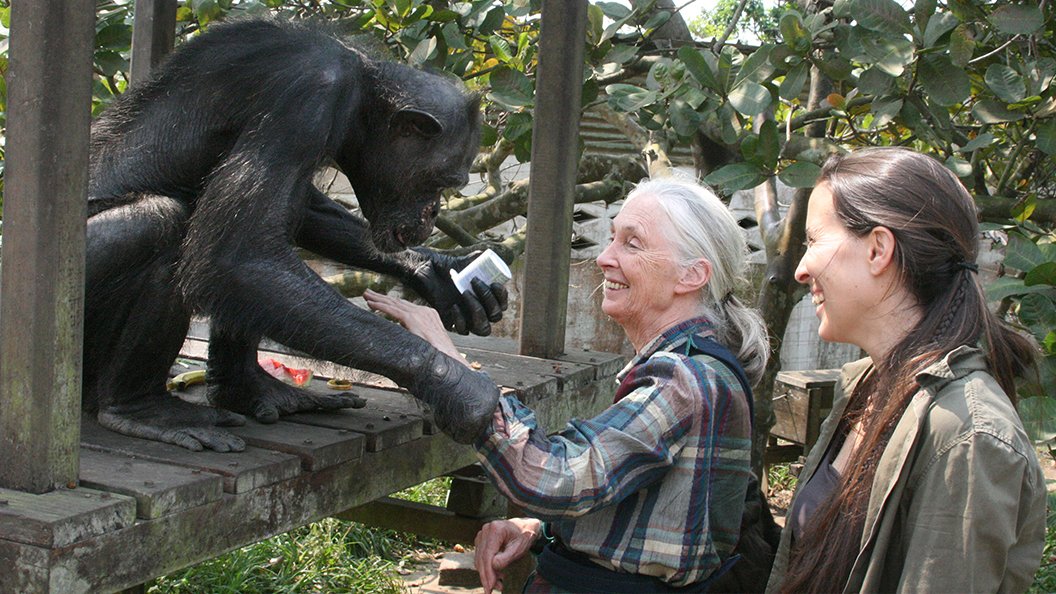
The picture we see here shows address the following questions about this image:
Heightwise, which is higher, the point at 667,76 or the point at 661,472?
the point at 667,76

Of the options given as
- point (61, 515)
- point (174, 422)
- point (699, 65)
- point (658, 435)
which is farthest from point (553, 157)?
point (61, 515)

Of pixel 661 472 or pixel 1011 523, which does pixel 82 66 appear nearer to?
pixel 661 472

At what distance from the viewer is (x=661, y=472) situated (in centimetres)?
226

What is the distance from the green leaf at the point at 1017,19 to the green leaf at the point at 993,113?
14.4 inches

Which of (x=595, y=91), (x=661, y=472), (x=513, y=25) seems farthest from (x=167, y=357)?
(x=513, y=25)

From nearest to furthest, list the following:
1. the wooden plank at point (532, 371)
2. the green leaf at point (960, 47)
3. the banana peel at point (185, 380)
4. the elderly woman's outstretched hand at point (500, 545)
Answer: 1. the elderly woman's outstretched hand at point (500, 545)
2. the banana peel at point (185, 380)
3. the green leaf at point (960, 47)
4. the wooden plank at point (532, 371)

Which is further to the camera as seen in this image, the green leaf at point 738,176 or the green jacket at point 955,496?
the green leaf at point 738,176

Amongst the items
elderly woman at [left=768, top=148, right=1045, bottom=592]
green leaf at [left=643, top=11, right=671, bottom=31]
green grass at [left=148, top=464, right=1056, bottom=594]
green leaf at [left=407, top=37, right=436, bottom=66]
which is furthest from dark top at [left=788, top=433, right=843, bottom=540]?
green grass at [left=148, top=464, right=1056, bottom=594]

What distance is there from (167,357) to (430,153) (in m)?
0.94

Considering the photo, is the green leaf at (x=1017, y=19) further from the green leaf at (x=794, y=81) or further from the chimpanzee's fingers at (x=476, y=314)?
the chimpanzee's fingers at (x=476, y=314)

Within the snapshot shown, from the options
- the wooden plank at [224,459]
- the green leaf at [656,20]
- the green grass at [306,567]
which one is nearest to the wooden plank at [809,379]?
the green grass at [306,567]

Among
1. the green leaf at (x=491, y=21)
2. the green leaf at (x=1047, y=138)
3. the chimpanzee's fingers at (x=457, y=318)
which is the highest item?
the green leaf at (x=491, y=21)

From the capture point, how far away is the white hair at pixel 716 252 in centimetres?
247

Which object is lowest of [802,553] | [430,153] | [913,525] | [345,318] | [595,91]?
[802,553]
